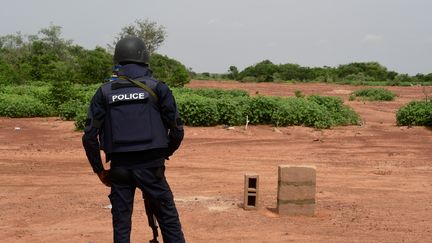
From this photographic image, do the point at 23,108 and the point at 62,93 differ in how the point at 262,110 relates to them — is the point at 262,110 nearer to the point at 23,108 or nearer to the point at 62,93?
the point at 62,93

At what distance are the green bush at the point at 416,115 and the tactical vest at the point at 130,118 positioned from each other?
13711 mm

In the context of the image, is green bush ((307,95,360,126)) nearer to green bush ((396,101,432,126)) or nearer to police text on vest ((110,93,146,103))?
green bush ((396,101,432,126))

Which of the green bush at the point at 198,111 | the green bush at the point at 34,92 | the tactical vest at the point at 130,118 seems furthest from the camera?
the green bush at the point at 34,92

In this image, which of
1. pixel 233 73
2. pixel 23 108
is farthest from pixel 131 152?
pixel 233 73

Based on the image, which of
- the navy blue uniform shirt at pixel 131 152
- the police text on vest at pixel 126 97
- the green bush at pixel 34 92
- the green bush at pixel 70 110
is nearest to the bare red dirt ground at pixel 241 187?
the navy blue uniform shirt at pixel 131 152

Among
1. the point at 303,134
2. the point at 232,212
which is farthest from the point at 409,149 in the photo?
the point at 232,212

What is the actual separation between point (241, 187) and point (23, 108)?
14761 millimetres

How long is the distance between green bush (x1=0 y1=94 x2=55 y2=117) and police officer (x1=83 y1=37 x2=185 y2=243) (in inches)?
706

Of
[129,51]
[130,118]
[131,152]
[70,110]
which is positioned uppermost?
[129,51]

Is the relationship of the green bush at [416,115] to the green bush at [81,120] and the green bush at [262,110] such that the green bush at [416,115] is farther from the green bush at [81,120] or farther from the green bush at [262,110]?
the green bush at [81,120]

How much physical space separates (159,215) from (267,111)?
1234cm

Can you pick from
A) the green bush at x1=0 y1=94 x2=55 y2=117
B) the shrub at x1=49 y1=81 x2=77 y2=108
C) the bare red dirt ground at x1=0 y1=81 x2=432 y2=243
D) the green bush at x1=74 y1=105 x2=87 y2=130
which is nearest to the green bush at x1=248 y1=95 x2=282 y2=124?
the bare red dirt ground at x1=0 y1=81 x2=432 y2=243

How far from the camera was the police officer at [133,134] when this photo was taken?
3711 millimetres

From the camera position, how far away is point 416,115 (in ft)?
53.1
